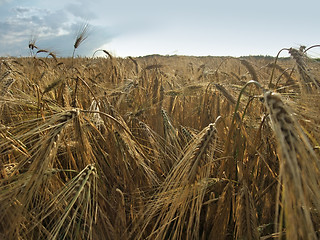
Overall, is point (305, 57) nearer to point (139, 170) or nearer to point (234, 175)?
point (234, 175)

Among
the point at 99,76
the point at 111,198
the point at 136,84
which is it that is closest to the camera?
the point at 111,198

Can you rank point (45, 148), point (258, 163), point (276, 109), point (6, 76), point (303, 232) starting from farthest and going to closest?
1. point (6, 76)
2. point (258, 163)
3. point (45, 148)
4. point (276, 109)
5. point (303, 232)

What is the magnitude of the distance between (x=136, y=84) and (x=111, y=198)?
5.42ft

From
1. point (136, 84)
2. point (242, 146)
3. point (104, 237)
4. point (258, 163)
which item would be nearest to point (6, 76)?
point (136, 84)

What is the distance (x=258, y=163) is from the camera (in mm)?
1542

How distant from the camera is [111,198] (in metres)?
1.43

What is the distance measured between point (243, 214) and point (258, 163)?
23.6 inches

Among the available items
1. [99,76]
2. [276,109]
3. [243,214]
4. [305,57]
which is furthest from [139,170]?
[99,76]

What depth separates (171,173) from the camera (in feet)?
3.22

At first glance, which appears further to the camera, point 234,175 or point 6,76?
point 6,76

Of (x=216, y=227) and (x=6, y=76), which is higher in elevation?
(x=6, y=76)

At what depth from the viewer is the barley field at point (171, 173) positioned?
661mm

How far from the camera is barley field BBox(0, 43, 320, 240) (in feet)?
2.17

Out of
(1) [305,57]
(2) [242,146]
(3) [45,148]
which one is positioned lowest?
(2) [242,146]
